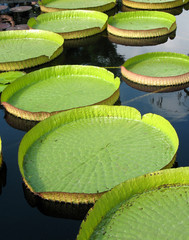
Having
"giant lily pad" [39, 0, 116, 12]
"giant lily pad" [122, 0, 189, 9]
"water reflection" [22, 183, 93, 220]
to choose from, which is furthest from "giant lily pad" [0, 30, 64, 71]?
"water reflection" [22, 183, 93, 220]

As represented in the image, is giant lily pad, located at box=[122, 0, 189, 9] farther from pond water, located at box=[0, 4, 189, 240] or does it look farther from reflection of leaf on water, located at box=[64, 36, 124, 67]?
reflection of leaf on water, located at box=[64, 36, 124, 67]

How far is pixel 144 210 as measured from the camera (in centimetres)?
219

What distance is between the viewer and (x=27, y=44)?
5.23 metres

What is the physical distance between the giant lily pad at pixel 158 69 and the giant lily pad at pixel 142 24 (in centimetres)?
94

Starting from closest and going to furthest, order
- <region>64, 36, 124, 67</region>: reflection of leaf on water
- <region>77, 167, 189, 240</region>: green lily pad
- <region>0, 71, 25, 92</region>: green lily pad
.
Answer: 1. <region>77, 167, 189, 240</region>: green lily pad
2. <region>0, 71, 25, 92</region>: green lily pad
3. <region>64, 36, 124, 67</region>: reflection of leaf on water

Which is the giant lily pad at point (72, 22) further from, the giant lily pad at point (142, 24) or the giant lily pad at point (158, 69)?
the giant lily pad at point (158, 69)

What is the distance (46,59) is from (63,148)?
205 cm

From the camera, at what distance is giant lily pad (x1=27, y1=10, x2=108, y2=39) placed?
18.0 feet

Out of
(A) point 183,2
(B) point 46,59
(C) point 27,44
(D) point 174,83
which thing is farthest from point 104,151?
(A) point 183,2

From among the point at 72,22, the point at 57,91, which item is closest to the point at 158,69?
the point at 57,91

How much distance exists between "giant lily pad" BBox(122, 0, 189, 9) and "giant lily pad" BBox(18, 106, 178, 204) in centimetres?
404

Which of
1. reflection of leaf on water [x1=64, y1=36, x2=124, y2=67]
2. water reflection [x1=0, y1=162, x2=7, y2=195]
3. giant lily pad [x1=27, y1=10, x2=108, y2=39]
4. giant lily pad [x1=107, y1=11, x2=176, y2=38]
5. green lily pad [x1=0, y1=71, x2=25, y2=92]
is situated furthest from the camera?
giant lily pad [x1=27, y1=10, x2=108, y2=39]

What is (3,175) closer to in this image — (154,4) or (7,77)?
(7,77)

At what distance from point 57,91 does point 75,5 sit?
12.2ft
